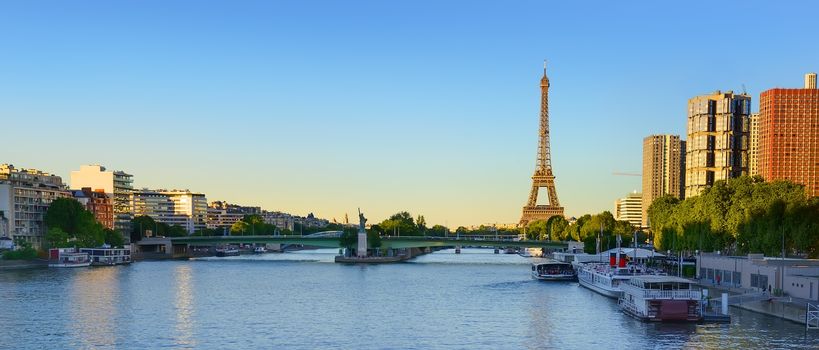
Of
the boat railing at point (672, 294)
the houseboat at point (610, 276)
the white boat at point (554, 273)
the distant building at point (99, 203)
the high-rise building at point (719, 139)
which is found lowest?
the white boat at point (554, 273)

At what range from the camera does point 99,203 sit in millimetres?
185625

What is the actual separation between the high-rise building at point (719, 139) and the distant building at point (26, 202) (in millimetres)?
99944

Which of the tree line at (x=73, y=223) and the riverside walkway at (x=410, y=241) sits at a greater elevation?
the tree line at (x=73, y=223)

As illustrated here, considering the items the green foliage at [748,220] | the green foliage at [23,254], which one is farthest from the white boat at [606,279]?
the green foliage at [23,254]

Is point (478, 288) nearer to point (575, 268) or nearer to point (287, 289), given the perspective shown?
point (287, 289)

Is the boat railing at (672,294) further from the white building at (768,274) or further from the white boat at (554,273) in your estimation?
the white boat at (554,273)

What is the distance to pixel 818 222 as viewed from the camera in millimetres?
75375

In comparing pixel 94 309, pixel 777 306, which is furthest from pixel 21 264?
pixel 777 306

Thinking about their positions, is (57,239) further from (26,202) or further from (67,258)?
(26,202)

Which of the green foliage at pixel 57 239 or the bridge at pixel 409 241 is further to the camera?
the bridge at pixel 409 241

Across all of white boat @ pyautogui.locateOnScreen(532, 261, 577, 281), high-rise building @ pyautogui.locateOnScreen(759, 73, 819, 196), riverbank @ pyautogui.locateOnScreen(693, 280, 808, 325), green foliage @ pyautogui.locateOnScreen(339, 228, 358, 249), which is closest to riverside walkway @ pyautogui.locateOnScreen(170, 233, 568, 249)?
green foliage @ pyautogui.locateOnScreen(339, 228, 358, 249)

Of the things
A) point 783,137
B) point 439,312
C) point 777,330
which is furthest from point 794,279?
point 783,137

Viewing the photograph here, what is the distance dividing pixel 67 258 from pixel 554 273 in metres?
61.2

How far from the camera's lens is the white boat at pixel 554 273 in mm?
99375
